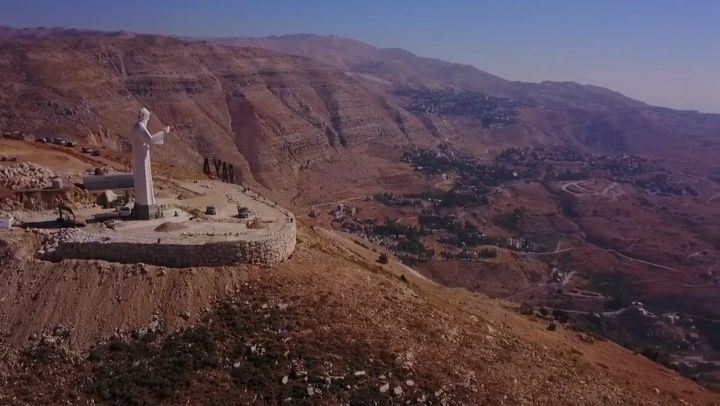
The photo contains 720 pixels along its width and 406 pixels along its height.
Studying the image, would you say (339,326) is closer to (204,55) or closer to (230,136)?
(230,136)

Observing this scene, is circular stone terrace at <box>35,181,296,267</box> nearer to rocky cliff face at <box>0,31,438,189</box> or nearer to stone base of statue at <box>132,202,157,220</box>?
stone base of statue at <box>132,202,157,220</box>

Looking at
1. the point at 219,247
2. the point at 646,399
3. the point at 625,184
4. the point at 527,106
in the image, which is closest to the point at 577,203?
the point at 625,184

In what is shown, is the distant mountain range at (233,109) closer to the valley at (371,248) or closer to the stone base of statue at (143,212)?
the valley at (371,248)

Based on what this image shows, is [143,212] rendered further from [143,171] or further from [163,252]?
[163,252]

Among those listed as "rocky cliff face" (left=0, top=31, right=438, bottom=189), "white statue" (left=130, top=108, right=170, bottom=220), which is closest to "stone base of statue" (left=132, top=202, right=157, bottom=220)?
"white statue" (left=130, top=108, right=170, bottom=220)

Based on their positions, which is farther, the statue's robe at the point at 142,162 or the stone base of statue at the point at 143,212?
the stone base of statue at the point at 143,212

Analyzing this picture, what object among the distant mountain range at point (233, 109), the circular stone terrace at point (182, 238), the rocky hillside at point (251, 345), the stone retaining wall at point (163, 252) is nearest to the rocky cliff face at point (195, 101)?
the distant mountain range at point (233, 109)

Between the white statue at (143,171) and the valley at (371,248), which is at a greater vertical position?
the white statue at (143,171)
